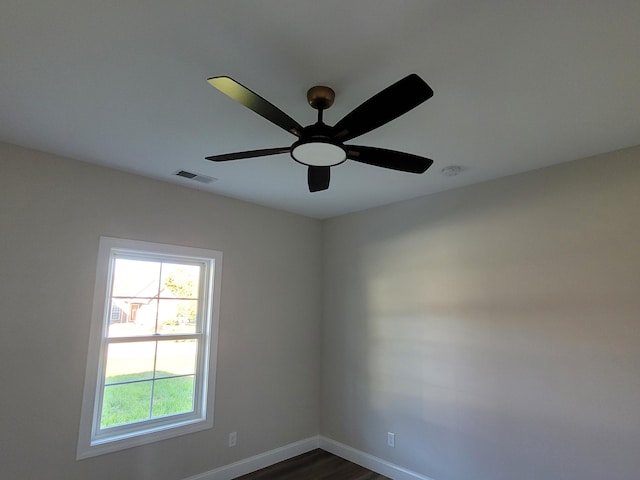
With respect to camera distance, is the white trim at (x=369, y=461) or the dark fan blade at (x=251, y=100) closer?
the dark fan blade at (x=251, y=100)

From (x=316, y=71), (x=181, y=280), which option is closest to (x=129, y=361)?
(x=181, y=280)

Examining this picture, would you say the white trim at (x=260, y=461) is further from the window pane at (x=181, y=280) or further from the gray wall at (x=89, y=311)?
the window pane at (x=181, y=280)

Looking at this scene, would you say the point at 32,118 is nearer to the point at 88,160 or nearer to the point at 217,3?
the point at 88,160

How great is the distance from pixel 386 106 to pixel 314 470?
11.4ft

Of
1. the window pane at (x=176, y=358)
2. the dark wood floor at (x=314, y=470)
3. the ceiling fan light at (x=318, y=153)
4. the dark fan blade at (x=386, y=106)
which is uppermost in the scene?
the dark fan blade at (x=386, y=106)

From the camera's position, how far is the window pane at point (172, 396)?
3057 mm

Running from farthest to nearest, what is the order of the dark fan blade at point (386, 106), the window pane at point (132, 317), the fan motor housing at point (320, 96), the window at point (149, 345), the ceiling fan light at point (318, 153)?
the window pane at point (132, 317), the window at point (149, 345), the fan motor housing at point (320, 96), the ceiling fan light at point (318, 153), the dark fan blade at point (386, 106)

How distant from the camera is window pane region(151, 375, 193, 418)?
3.06m

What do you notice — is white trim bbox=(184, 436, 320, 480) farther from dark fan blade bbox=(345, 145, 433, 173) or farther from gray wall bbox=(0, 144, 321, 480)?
dark fan blade bbox=(345, 145, 433, 173)

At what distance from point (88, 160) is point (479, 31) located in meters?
2.77

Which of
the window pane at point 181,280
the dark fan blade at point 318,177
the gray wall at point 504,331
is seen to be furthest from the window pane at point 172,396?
the dark fan blade at point 318,177

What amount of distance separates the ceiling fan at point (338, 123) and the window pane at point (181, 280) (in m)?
1.73

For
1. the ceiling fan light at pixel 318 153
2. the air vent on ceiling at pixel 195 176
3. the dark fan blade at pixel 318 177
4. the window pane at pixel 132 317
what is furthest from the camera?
the air vent on ceiling at pixel 195 176

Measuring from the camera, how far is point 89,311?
8.84ft
